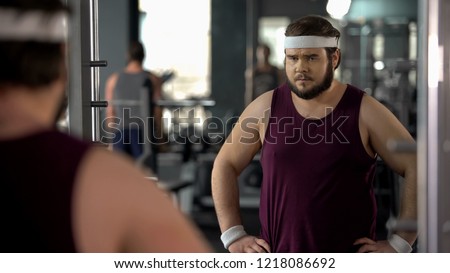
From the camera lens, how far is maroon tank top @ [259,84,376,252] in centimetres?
262

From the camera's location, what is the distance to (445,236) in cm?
248

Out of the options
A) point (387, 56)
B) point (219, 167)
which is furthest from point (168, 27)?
point (219, 167)

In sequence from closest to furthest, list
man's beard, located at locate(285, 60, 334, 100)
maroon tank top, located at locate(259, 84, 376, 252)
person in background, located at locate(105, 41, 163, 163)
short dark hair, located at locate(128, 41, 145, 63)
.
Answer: maroon tank top, located at locate(259, 84, 376, 252) < man's beard, located at locate(285, 60, 334, 100) < person in background, located at locate(105, 41, 163, 163) < short dark hair, located at locate(128, 41, 145, 63)

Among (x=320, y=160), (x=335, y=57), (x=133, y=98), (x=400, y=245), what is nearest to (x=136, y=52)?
(x=133, y=98)

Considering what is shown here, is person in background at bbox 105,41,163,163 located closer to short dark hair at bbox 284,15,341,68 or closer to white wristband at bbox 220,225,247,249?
white wristband at bbox 220,225,247,249

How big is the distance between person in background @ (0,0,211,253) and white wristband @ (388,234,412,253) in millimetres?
1701

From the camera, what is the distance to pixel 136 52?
5.13 m

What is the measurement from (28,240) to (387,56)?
9184 mm

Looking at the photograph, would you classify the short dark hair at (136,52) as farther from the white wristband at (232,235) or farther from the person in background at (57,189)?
the person in background at (57,189)

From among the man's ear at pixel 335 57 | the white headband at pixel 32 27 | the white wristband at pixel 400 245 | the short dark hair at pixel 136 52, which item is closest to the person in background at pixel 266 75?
the short dark hair at pixel 136 52

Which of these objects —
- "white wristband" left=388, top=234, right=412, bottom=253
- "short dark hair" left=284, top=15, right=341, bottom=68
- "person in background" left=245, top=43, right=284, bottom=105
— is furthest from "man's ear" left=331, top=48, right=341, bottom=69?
"person in background" left=245, top=43, right=284, bottom=105

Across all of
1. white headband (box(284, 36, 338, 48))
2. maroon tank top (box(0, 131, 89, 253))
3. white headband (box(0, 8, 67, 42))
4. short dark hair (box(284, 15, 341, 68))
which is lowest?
maroon tank top (box(0, 131, 89, 253))

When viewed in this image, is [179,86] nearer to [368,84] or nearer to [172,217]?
[368,84]

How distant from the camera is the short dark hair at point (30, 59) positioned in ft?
3.50
